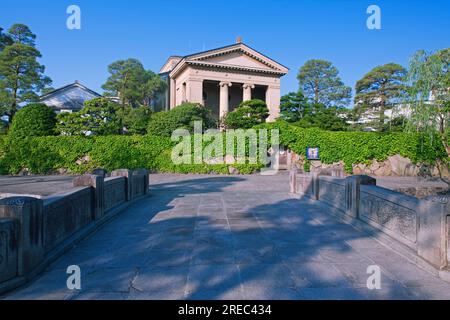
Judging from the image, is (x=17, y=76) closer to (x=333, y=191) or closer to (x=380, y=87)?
(x=333, y=191)

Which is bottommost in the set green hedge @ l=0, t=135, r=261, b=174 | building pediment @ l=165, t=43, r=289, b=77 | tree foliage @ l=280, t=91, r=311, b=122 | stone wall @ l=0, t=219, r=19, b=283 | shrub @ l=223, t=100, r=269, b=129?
stone wall @ l=0, t=219, r=19, b=283

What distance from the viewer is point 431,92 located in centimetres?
1124

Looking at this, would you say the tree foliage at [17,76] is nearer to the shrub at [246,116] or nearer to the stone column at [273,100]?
the shrub at [246,116]

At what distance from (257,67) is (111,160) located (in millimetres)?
22971

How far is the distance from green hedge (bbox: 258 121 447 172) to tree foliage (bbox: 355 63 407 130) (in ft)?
40.9

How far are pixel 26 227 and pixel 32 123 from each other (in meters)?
23.2

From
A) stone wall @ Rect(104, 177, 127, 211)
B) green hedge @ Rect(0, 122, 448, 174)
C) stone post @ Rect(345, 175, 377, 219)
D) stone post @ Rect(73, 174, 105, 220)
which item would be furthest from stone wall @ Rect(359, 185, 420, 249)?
green hedge @ Rect(0, 122, 448, 174)

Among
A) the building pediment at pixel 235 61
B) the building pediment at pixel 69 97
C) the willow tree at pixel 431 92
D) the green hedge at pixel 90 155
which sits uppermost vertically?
the building pediment at pixel 235 61

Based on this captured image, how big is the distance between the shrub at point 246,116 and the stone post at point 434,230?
25311 mm

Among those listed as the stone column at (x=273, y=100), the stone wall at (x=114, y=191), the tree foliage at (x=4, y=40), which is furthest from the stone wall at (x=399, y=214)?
the tree foliage at (x=4, y=40)

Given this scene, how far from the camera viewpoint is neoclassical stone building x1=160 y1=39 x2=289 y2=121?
118 feet

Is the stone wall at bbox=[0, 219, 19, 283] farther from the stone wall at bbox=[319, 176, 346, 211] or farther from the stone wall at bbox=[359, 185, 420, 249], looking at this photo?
the stone wall at bbox=[319, 176, 346, 211]

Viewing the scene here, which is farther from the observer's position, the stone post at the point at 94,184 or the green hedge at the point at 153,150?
the green hedge at the point at 153,150

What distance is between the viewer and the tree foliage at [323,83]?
46.4 m
